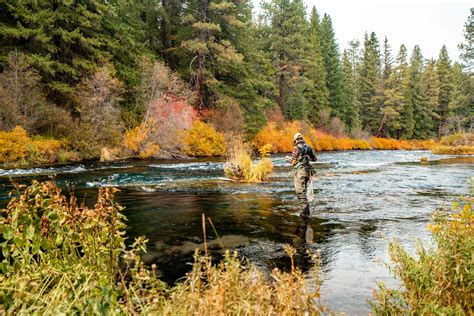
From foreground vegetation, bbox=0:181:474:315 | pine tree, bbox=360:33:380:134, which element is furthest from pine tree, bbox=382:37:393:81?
foreground vegetation, bbox=0:181:474:315

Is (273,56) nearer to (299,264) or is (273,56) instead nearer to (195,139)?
(195,139)

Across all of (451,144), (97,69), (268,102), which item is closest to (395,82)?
(451,144)

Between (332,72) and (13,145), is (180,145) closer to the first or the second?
A: (13,145)

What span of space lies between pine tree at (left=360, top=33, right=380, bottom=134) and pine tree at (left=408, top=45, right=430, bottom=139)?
5.53 m

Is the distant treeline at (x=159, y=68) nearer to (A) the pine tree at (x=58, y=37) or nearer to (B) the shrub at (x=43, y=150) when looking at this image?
(A) the pine tree at (x=58, y=37)

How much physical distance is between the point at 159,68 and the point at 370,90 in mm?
56462

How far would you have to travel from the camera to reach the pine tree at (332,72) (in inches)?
2515

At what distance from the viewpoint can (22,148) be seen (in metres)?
20.8

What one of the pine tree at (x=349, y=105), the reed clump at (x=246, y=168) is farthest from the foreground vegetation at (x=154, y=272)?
the pine tree at (x=349, y=105)

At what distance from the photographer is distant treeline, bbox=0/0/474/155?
2541 centimetres

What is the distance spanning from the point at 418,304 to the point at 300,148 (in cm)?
613

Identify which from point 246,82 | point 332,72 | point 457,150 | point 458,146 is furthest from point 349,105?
point 246,82

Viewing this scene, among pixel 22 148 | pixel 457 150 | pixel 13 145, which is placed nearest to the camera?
pixel 13 145

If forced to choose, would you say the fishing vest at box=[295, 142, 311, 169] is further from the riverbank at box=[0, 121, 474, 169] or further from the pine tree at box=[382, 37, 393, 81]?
the pine tree at box=[382, 37, 393, 81]
